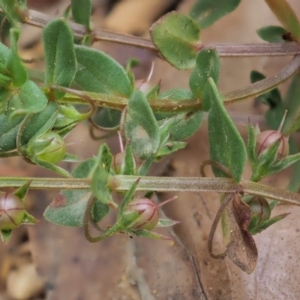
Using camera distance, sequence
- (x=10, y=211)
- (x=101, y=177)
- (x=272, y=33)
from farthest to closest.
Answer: (x=272, y=33) < (x=10, y=211) < (x=101, y=177)

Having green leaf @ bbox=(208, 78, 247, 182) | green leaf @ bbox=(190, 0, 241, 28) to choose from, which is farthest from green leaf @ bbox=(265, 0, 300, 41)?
green leaf @ bbox=(208, 78, 247, 182)

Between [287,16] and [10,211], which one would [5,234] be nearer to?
[10,211]

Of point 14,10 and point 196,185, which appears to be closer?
point 196,185

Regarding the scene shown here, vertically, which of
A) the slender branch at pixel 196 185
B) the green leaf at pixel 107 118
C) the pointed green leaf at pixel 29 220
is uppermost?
the slender branch at pixel 196 185

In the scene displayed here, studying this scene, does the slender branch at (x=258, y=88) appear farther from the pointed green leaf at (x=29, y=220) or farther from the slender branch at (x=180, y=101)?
the pointed green leaf at (x=29, y=220)

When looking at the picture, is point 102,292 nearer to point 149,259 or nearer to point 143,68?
point 149,259

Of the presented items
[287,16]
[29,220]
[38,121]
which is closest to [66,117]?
[38,121]

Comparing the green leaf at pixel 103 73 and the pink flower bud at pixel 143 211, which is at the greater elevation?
the green leaf at pixel 103 73

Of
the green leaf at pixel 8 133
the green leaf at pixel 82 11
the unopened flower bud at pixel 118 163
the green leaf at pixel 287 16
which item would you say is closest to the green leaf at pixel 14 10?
the green leaf at pixel 82 11
